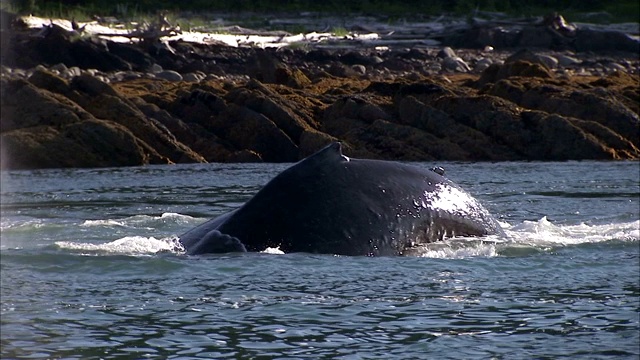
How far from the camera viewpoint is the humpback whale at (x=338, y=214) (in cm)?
988

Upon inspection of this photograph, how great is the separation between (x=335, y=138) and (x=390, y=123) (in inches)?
46.4

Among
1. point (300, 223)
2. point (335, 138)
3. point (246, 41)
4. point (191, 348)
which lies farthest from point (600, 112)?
point (246, 41)

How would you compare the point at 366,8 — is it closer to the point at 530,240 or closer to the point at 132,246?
the point at 530,240

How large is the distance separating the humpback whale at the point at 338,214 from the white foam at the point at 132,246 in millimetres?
467

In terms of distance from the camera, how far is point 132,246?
454 inches

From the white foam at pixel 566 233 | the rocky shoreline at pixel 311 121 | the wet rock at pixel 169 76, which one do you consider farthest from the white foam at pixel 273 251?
the wet rock at pixel 169 76

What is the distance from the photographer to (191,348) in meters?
7.22

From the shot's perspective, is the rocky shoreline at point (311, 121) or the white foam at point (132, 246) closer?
the white foam at point (132, 246)

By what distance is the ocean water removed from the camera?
24.0 feet

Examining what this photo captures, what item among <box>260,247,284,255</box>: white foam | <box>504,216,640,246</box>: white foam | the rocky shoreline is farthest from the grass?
<box>260,247,284,255</box>: white foam

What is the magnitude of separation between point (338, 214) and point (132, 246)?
8.11 ft

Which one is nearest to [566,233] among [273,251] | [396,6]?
[273,251]

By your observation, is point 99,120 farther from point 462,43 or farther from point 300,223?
point 462,43

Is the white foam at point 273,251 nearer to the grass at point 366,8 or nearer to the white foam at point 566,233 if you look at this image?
the white foam at point 566,233
